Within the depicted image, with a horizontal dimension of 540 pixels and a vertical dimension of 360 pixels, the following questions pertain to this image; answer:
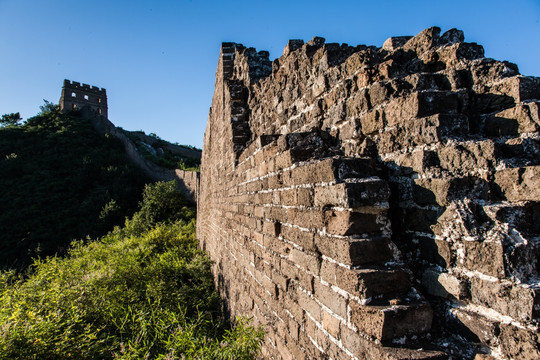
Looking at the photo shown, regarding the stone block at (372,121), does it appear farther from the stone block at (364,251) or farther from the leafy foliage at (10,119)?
the leafy foliage at (10,119)

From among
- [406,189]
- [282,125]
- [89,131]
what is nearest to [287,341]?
[406,189]

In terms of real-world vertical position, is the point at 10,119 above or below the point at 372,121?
above

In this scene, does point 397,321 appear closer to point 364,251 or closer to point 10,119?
point 364,251

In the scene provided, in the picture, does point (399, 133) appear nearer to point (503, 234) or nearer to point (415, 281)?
point (503, 234)

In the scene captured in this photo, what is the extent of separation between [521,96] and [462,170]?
0.42 metres

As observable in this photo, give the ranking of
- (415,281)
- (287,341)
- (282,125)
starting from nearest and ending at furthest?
(415,281) < (287,341) < (282,125)

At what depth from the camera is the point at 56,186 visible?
65.5ft

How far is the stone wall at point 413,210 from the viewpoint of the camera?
104cm

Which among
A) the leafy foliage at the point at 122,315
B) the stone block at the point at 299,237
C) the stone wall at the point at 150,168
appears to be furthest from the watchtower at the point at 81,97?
the stone block at the point at 299,237

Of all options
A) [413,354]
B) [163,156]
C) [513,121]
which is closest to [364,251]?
[413,354]

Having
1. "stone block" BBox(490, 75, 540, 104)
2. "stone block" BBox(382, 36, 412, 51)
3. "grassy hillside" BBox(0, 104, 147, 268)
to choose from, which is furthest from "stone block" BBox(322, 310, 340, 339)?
"grassy hillside" BBox(0, 104, 147, 268)

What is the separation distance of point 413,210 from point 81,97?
4178 centimetres

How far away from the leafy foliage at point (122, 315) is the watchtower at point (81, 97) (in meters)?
32.9

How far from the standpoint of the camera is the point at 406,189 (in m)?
1.37
